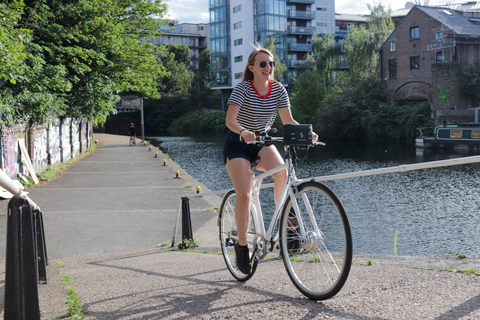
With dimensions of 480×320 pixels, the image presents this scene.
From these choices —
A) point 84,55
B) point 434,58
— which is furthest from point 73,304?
point 434,58

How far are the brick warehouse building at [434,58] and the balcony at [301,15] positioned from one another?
32.6m

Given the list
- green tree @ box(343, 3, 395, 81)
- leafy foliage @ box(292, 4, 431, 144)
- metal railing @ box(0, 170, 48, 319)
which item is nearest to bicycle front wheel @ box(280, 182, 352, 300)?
metal railing @ box(0, 170, 48, 319)

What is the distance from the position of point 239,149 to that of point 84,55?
19395 mm

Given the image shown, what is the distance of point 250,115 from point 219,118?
257 feet

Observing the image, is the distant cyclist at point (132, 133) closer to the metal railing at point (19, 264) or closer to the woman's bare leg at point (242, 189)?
the woman's bare leg at point (242, 189)

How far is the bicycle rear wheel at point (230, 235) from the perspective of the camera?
460cm

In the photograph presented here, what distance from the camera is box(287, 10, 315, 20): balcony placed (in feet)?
284

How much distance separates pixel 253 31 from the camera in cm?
8450

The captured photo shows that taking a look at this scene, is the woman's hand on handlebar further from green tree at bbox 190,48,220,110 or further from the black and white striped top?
green tree at bbox 190,48,220,110

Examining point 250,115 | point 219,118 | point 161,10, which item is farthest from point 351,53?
point 250,115

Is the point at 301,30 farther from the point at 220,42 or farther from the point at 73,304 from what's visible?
the point at 73,304

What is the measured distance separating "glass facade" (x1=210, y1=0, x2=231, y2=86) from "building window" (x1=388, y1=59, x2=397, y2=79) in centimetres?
3862

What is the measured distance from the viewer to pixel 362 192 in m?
20.4

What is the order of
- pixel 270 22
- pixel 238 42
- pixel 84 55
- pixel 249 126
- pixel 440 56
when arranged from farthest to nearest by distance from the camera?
pixel 238 42
pixel 270 22
pixel 440 56
pixel 84 55
pixel 249 126
